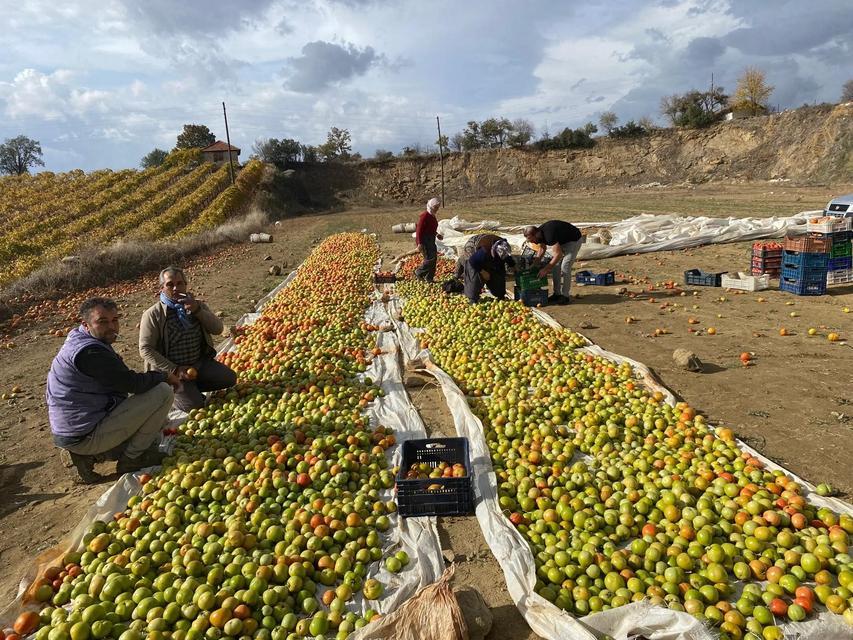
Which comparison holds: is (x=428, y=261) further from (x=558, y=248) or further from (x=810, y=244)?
(x=810, y=244)

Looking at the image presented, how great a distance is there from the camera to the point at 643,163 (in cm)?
4922

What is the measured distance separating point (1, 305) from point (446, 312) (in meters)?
10.9

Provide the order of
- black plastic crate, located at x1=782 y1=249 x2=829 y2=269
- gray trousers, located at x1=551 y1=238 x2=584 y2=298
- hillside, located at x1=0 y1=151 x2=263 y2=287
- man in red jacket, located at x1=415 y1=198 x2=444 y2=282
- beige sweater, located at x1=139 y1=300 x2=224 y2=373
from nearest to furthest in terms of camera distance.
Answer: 1. beige sweater, located at x1=139 y1=300 x2=224 y2=373
2. black plastic crate, located at x1=782 y1=249 x2=829 y2=269
3. gray trousers, located at x1=551 y1=238 x2=584 y2=298
4. man in red jacket, located at x1=415 y1=198 x2=444 y2=282
5. hillside, located at x1=0 y1=151 x2=263 y2=287

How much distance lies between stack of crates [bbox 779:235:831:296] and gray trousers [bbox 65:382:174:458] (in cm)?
1122

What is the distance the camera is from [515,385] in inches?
253

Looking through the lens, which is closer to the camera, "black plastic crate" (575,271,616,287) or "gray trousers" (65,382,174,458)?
"gray trousers" (65,382,174,458)

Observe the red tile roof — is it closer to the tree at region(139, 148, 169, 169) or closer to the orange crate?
the tree at region(139, 148, 169, 169)

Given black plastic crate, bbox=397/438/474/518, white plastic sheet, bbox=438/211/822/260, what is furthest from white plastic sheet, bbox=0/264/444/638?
white plastic sheet, bbox=438/211/822/260

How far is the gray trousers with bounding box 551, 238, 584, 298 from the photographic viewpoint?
10.4 m

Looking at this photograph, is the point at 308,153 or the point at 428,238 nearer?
the point at 428,238

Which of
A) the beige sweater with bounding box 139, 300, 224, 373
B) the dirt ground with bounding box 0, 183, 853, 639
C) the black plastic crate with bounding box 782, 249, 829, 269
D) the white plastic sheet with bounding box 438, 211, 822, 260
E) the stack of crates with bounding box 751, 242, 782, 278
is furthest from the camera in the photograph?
the white plastic sheet with bounding box 438, 211, 822, 260

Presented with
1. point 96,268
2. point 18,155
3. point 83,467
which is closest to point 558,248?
point 83,467

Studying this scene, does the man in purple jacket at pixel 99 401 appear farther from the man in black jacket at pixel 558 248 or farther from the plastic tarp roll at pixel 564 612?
the man in black jacket at pixel 558 248

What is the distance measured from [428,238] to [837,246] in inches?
338
